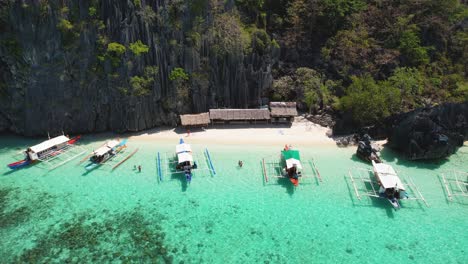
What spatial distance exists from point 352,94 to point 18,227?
37.2 metres

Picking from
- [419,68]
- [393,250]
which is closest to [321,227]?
[393,250]

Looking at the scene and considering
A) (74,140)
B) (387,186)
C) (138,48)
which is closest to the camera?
(387,186)

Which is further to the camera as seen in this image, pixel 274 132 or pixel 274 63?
pixel 274 63

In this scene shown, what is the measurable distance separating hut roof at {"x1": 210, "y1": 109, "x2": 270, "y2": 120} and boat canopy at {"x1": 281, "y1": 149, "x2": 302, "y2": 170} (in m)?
8.35

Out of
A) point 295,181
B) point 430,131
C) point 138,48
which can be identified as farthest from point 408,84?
point 138,48

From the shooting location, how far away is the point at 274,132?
128 ft

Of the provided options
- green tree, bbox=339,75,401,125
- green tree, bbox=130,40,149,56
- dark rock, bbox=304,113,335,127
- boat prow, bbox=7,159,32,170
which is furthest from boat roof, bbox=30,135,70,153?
green tree, bbox=339,75,401,125

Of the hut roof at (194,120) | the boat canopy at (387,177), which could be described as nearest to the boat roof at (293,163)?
the boat canopy at (387,177)

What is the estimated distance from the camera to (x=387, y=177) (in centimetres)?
2883

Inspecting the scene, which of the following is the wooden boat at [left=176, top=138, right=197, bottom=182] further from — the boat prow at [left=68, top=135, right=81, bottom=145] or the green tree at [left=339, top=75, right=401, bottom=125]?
the green tree at [left=339, top=75, right=401, bottom=125]

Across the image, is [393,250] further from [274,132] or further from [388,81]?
[388,81]

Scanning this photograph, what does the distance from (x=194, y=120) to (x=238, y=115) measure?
5703mm

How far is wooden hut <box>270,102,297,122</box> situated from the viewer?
131ft

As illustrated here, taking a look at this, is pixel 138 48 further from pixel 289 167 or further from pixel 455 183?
pixel 455 183
